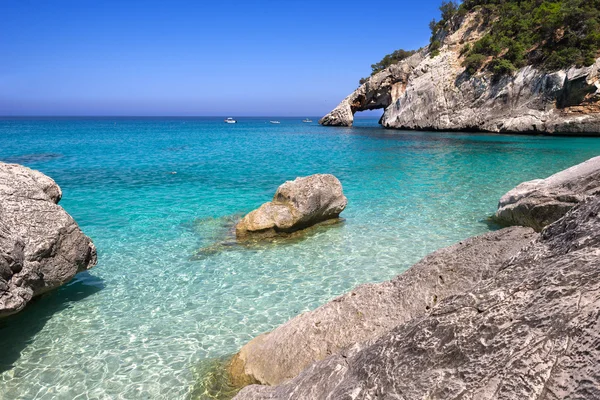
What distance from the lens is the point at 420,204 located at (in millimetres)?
16734

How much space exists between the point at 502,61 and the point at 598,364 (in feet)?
182

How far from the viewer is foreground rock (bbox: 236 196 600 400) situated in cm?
212

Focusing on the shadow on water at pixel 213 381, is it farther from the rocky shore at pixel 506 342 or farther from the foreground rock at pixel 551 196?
the foreground rock at pixel 551 196

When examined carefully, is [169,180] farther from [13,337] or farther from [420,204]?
[13,337]

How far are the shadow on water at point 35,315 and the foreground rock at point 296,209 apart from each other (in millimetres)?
4479

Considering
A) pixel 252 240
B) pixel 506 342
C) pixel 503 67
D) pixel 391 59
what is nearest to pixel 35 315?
pixel 252 240

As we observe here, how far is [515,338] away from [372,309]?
354 centimetres

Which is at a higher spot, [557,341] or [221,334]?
[557,341]

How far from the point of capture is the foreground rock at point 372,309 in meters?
5.52

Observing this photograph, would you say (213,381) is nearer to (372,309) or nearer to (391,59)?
(372,309)

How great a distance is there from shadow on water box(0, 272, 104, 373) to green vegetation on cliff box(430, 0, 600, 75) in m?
49.9

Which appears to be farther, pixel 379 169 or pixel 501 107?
pixel 501 107

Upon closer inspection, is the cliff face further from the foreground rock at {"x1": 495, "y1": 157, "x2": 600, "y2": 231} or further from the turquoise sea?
the foreground rock at {"x1": 495, "y1": 157, "x2": 600, "y2": 231}

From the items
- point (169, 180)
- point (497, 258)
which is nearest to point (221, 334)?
point (497, 258)
